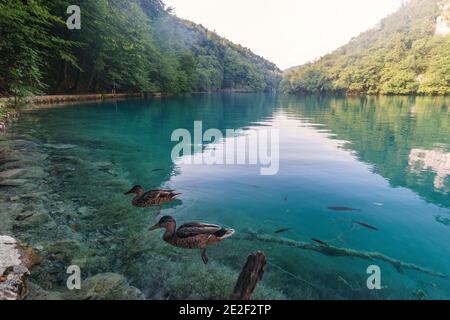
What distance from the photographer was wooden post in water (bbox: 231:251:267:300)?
3.62 metres

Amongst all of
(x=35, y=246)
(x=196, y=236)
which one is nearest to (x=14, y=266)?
(x=35, y=246)

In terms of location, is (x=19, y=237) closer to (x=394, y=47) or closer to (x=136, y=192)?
(x=136, y=192)

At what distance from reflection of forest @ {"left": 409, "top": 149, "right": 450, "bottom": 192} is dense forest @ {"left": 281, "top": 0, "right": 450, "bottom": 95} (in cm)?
6890

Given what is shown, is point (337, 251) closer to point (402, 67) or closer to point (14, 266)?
point (14, 266)

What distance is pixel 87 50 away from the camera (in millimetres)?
29734

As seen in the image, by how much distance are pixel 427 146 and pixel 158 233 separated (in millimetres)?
14007

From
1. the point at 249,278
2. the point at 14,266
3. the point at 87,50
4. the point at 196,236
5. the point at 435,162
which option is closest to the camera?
the point at 14,266

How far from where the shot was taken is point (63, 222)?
17.5 ft

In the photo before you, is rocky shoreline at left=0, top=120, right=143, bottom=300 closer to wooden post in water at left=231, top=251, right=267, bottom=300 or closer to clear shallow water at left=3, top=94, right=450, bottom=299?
clear shallow water at left=3, top=94, right=450, bottom=299

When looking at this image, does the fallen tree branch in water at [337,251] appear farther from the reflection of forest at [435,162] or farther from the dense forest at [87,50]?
the dense forest at [87,50]

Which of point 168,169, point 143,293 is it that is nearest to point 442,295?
point 143,293

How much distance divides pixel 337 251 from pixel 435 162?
844cm

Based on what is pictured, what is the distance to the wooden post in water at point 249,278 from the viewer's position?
3615mm
